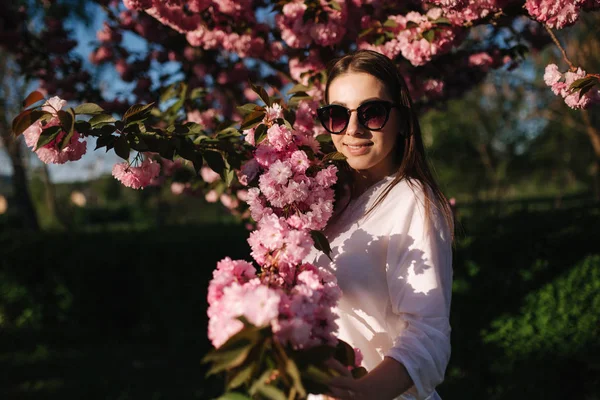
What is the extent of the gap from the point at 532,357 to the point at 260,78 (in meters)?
3.44

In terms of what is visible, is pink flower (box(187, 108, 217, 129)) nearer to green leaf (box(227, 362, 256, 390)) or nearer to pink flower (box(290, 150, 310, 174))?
pink flower (box(290, 150, 310, 174))

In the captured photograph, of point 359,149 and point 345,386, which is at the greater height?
point 359,149

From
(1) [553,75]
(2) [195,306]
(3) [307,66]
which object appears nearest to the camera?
(1) [553,75]

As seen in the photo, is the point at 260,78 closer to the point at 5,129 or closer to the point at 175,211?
the point at 5,129

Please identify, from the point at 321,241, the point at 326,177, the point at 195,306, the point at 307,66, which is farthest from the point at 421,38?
the point at 195,306

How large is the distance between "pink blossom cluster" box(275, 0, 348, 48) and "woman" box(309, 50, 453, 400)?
0.77 meters

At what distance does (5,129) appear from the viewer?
9477 millimetres

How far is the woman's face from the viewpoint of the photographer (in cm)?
157

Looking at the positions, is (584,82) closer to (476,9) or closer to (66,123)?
(476,9)

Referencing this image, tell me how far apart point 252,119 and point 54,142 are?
654 millimetres

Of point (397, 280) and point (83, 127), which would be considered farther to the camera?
point (83, 127)

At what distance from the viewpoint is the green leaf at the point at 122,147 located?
152cm

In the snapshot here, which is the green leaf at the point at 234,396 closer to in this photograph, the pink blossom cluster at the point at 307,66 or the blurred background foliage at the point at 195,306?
the blurred background foliage at the point at 195,306

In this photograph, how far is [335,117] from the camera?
160 cm
